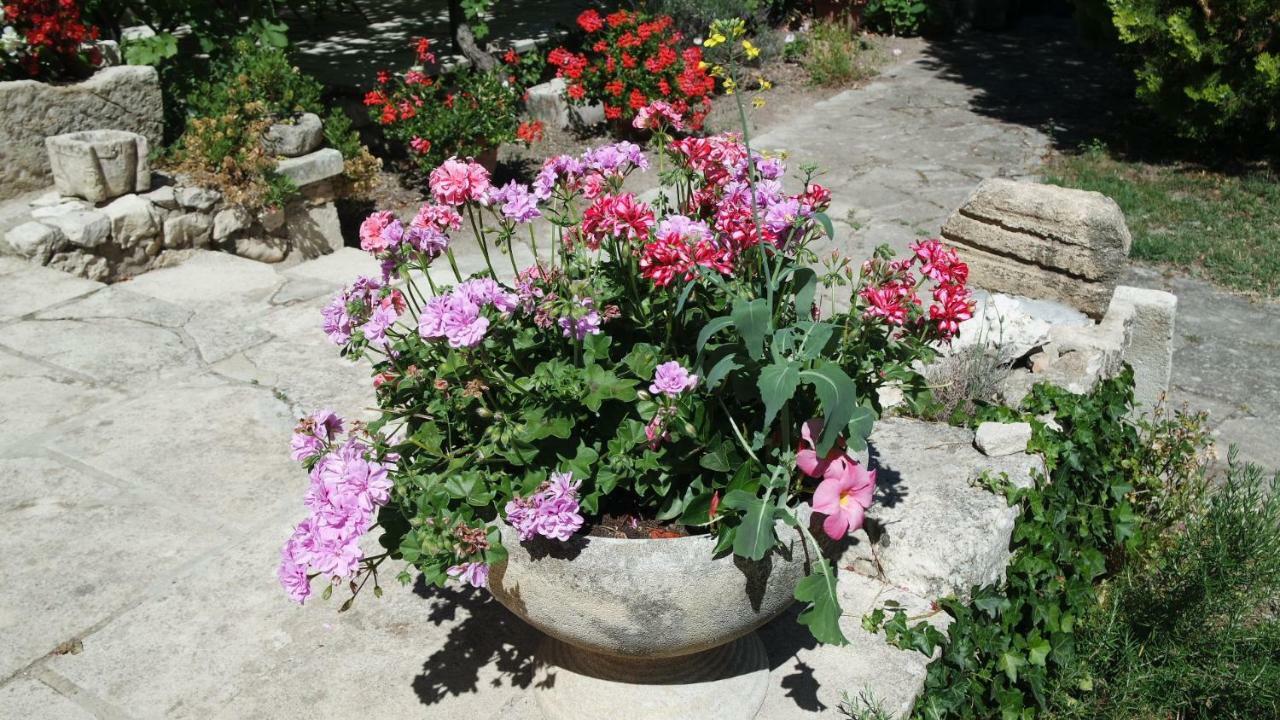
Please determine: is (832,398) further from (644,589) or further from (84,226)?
(84,226)

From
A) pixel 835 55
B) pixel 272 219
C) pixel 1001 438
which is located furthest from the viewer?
pixel 835 55

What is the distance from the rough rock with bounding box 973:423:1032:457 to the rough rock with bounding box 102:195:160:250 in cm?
350

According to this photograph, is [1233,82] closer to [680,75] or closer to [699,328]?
[680,75]

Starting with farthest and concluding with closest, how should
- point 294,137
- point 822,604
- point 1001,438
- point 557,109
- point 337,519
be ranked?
point 557,109 → point 294,137 → point 1001,438 → point 822,604 → point 337,519

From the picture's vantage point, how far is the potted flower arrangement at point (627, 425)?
1761mm

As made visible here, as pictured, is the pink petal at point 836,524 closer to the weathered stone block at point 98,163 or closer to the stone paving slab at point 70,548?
the stone paving slab at point 70,548

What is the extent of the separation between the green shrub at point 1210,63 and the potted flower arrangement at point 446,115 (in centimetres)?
412

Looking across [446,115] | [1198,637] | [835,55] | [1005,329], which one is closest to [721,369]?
[1198,637]

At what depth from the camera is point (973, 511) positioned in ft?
8.66

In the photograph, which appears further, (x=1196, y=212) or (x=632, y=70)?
(x=632, y=70)

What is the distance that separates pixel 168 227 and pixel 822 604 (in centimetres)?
384

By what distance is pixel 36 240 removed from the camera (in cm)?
420

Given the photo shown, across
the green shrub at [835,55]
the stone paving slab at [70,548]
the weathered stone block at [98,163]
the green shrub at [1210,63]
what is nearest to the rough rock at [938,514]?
the stone paving slab at [70,548]

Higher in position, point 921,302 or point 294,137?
point 921,302
